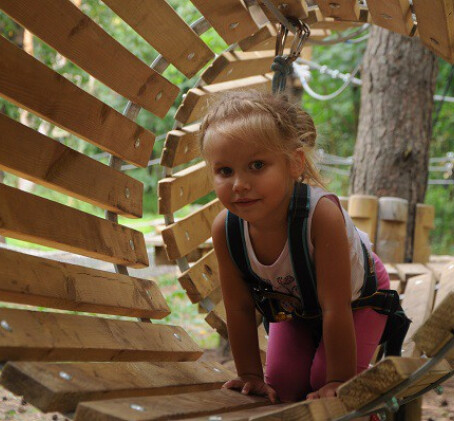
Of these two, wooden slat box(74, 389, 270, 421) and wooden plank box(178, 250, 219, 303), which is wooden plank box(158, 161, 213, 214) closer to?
wooden plank box(178, 250, 219, 303)

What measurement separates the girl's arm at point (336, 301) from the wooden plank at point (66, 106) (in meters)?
0.88

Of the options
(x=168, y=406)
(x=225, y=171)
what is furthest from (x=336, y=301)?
(x=168, y=406)

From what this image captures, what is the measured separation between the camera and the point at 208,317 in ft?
10.5

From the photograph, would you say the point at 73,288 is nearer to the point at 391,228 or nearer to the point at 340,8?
the point at 340,8

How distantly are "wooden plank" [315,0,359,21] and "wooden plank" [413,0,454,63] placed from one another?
277 millimetres

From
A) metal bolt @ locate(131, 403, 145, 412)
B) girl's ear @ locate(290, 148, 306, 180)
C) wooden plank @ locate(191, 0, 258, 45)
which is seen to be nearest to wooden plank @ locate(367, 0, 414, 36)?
wooden plank @ locate(191, 0, 258, 45)

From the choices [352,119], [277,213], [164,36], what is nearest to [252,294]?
[277,213]

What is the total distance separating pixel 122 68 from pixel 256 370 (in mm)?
1142

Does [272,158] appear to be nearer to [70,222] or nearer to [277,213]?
[277,213]

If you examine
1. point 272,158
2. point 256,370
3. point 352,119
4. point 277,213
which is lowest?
point 256,370

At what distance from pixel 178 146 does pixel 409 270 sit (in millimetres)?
1861

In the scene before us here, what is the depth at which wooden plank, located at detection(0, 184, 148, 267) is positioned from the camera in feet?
7.08

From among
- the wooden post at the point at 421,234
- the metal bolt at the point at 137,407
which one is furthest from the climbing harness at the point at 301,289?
the wooden post at the point at 421,234

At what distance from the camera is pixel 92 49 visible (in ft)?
8.33
